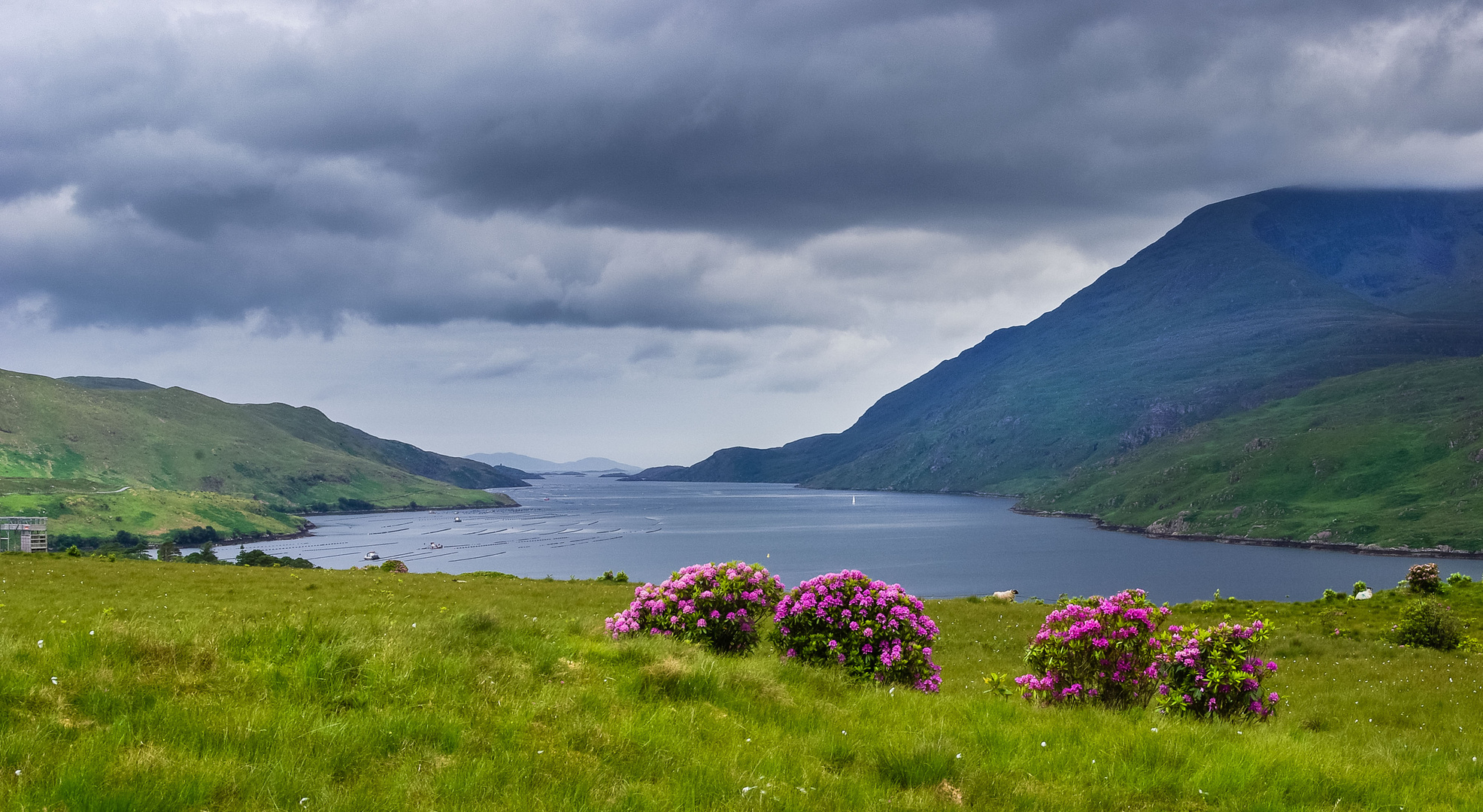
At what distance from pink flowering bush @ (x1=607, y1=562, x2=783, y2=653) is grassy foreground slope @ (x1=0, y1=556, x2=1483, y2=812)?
339 centimetres

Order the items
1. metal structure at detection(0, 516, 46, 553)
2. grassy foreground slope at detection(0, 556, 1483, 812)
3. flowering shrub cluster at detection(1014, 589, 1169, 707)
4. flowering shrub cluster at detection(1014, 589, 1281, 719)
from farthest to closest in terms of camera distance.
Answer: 1. metal structure at detection(0, 516, 46, 553)
2. flowering shrub cluster at detection(1014, 589, 1169, 707)
3. flowering shrub cluster at detection(1014, 589, 1281, 719)
4. grassy foreground slope at detection(0, 556, 1483, 812)

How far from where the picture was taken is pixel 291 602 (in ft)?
110

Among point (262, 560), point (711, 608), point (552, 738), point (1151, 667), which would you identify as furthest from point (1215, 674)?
point (262, 560)

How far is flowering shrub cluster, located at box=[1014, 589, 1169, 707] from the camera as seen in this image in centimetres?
1279

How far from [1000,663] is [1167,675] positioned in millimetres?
16732

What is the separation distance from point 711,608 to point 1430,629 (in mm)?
31345

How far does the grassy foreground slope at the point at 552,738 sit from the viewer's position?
6.88 m

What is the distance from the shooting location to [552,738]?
27.1ft

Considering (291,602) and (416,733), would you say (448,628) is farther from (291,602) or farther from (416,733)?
(291,602)

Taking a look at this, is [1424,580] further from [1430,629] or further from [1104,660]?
[1104,660]

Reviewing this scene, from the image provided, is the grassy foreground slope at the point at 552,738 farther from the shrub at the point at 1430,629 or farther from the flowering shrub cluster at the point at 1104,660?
the shrub at the point at 1430,629

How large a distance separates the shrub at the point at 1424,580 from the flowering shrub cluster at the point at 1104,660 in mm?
43155

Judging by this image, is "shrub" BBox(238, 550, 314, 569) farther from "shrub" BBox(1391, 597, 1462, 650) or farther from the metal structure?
"shrub" BBox(1391, 597, 1462, 650)

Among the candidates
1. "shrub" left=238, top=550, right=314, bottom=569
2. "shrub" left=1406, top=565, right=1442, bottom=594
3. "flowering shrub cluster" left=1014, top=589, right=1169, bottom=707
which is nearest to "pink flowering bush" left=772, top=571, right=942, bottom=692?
"flowering shrub cluster" left=1014, top=589, right=1169, bottom=707
